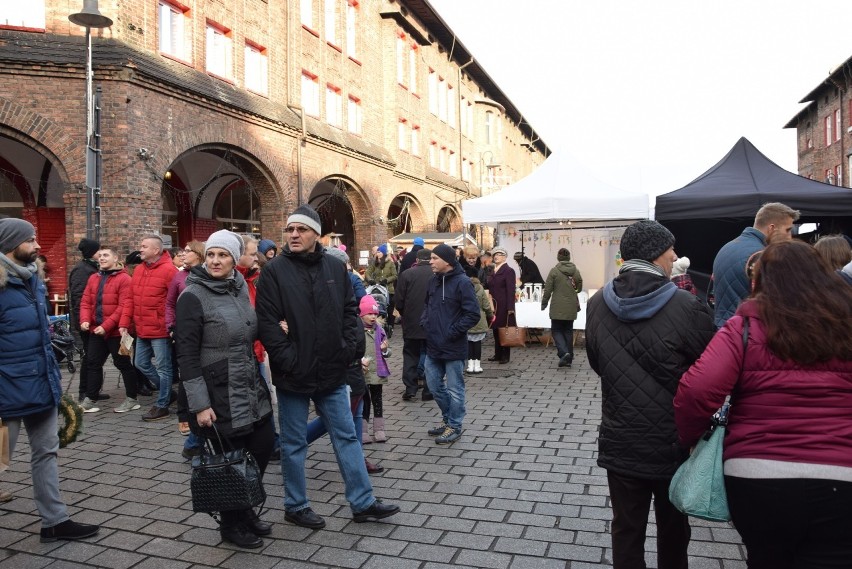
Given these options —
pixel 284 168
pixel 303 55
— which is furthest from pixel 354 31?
pixel 284 168

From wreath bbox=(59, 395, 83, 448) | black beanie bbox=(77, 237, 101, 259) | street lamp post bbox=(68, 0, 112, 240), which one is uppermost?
street lamp post bbox=(68, 0, 112, 240)

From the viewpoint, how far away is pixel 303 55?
19.5m

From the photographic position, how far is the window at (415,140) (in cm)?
2870

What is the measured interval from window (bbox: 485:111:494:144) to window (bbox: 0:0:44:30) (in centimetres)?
3111

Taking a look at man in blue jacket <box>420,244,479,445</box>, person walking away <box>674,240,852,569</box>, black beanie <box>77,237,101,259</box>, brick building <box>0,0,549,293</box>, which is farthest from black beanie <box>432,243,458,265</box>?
brick building <box>0,0,549,293</box>

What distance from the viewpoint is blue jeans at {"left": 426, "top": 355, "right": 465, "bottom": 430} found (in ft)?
20.8

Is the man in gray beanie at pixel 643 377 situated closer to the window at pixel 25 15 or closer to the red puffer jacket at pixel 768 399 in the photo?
the red puffer jacket at pixel 768 399

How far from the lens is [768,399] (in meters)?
2.41

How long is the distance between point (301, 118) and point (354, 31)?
6117mm

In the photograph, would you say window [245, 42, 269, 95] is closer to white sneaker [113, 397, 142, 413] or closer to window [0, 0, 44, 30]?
window [0, 0, 44, 30]

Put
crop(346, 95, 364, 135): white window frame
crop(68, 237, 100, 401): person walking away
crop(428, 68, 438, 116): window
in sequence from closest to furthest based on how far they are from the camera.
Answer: crop(68, 237, 100, 401): person walking away < crop(346, 95, 364, 135): white window frame < crop(428, 68, 438, 116): window

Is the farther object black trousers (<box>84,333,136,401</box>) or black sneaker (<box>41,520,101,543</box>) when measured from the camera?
→ black trousers (<box>84,333,136,401</box>)

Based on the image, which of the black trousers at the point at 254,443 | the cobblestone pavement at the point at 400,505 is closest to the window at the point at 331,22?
the cobblestone pavement at the point at 400,505

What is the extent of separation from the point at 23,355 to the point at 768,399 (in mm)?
3975
